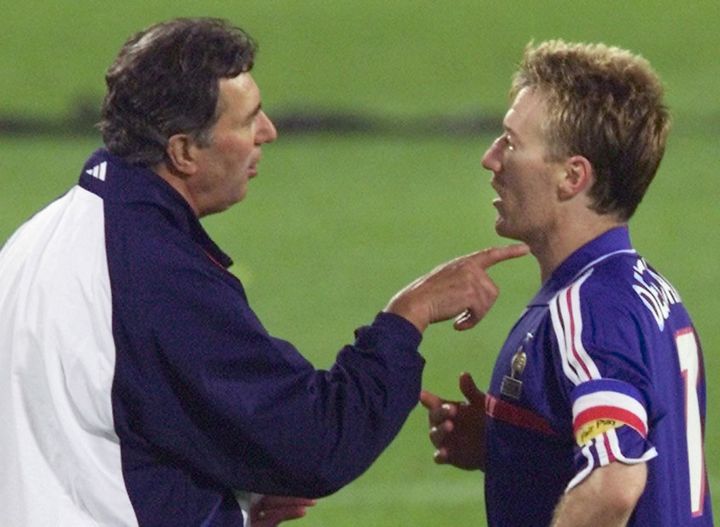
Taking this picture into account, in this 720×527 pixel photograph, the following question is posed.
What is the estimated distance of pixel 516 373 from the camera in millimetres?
4492

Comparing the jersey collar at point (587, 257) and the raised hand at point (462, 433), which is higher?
the jersey collar at point (587, 257)

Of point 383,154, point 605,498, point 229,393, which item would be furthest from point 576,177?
point 383,154

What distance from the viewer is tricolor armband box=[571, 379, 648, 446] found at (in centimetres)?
423

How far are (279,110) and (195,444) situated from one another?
1748cm

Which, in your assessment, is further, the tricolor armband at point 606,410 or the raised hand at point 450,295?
the raised hand at point 450,295

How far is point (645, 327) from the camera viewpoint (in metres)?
4.35

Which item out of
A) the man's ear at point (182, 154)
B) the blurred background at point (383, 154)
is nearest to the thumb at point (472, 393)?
the man's ear at point (182, 154)

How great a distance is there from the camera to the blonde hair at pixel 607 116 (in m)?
4.54

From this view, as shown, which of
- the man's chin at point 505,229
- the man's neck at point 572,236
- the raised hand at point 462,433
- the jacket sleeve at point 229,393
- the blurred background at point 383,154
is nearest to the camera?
the jacket sleeve at point 229,393

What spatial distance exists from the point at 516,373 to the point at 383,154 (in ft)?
47.7

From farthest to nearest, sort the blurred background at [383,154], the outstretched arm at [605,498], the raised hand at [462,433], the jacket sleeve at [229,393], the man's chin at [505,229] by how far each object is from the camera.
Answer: the blurred background at [383,154] < the raised hand at [462,433] < the man's chin at [505,229] < the jacket sleeve at [229,393] < the outstretched arm at [605,498]

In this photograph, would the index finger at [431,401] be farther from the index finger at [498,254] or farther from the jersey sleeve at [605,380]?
the jersey sleeve at [605,380]

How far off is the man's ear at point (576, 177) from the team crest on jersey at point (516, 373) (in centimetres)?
34

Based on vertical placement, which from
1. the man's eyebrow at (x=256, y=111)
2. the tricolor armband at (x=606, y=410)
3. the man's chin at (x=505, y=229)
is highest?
the man's eyebrow at (x=256, y=111)
